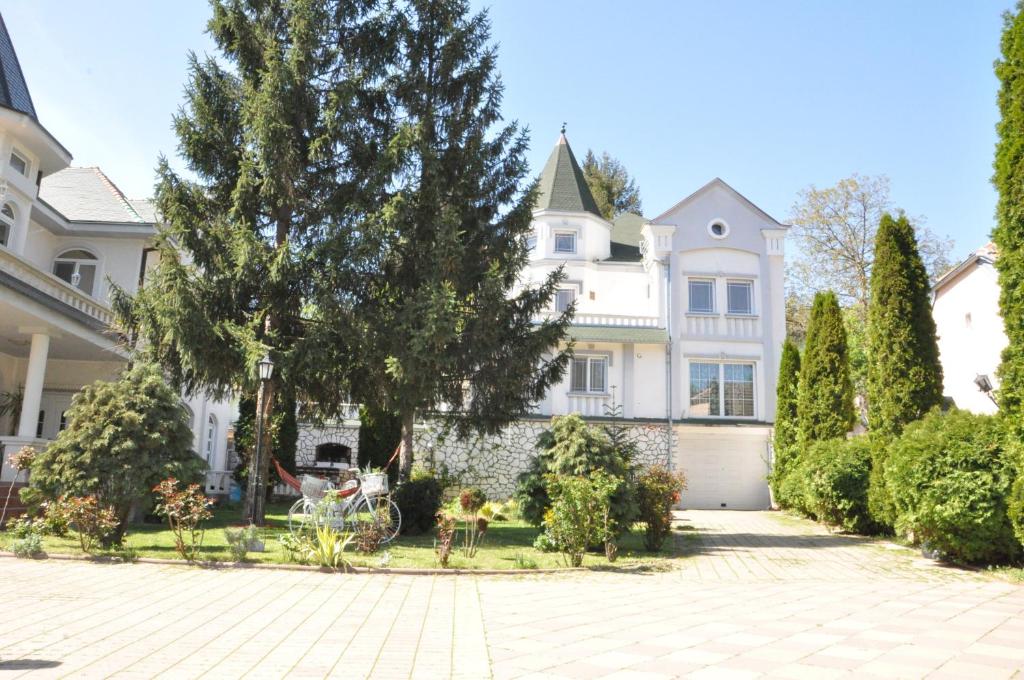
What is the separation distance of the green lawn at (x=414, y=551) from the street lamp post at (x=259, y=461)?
0.46 m

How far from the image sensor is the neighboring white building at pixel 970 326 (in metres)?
21.1

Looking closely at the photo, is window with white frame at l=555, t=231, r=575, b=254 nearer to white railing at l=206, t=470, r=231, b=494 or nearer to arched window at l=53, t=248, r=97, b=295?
white railing at l=206, t=470, r=231, b=494

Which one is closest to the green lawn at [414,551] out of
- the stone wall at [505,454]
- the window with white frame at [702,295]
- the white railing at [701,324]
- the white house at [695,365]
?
the stone wall at [505,454]

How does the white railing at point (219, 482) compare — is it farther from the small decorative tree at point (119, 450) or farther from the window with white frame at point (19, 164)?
the small decorative tree at point (119, 450)

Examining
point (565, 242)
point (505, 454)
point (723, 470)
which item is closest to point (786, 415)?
point (723, 470)

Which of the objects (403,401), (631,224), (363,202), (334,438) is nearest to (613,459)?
(403,401)

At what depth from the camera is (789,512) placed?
846 inches

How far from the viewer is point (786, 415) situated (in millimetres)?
21578

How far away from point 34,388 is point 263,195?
6757mm

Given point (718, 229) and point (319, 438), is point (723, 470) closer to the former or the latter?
point (718, 229)

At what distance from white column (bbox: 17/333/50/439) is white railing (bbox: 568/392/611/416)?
15.4 metres

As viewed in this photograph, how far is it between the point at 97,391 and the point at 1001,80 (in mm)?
14717

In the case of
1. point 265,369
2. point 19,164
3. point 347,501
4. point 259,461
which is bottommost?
point 347,501

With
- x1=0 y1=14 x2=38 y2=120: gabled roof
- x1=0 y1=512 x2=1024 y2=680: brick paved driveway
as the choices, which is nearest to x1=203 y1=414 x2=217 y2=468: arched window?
x1=0 y1=14 x2=38 y2=120: gabled roof
